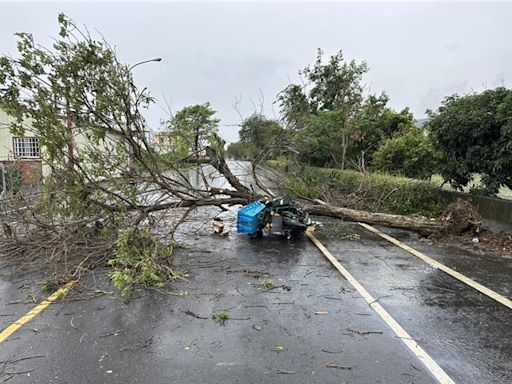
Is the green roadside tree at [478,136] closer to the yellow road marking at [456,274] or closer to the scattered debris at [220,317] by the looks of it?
the yellow road marking at [456,274]

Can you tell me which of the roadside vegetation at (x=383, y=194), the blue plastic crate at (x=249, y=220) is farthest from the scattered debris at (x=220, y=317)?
the roadside vegetation at (x=383, y=194)

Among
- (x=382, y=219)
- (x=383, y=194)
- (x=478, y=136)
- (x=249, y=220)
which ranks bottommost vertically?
(x=382, y=219)

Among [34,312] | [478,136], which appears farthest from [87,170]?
[478,136]

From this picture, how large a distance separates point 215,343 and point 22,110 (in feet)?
18.4

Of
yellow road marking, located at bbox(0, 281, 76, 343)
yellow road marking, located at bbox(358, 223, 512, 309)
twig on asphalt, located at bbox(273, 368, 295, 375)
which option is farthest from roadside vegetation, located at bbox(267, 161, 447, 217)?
twig on asphalt, located at bbox(273, 368, 295, 375)

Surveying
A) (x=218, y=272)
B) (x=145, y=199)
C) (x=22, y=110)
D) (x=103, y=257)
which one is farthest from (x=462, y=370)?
(x=22, y=110)

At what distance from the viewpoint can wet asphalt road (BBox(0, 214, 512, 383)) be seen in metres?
3.19

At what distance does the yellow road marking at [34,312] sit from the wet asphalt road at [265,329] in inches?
4.3

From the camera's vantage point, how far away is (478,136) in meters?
8.80

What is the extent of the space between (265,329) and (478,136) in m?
7.66

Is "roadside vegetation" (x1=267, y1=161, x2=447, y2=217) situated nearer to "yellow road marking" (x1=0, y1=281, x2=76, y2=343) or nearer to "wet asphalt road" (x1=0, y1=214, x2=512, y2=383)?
"wet asphalt road" (x1=0, y1=214, x2=512, y2=383)

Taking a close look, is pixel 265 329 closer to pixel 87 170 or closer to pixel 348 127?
pixel 87 170

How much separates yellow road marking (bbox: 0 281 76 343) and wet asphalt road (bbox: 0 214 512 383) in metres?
0.11

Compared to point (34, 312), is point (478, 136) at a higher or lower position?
higher
